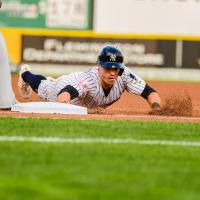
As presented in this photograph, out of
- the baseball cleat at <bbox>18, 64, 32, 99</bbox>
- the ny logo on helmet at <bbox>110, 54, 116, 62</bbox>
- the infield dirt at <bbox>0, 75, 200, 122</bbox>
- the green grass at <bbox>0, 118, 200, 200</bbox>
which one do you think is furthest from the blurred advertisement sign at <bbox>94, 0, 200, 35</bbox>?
the green grass at <bbox>0, 118, 200, 200</bbox>

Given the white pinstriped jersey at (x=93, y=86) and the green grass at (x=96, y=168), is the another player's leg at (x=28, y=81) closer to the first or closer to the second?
the white pinstriped jersey at (x=93, y=86)

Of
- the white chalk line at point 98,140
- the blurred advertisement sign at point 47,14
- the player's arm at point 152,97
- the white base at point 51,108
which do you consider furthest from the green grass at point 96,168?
the blurred advertisement sign at point 47,14

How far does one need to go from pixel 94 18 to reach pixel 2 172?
619 inches

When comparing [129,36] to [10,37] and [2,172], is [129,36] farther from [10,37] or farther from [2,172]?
[2,172]

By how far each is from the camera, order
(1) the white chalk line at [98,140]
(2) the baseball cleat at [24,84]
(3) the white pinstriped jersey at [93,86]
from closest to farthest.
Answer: (1) the white chalk line at [98,140] → (3) the white pinstriped jersey at [93,86] → (2) the baseball cleat at [24,84]

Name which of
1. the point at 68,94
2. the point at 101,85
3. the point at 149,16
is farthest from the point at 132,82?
the point at 149,16

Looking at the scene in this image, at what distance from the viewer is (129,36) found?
20.4 meters

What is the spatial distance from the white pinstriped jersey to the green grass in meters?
2.20

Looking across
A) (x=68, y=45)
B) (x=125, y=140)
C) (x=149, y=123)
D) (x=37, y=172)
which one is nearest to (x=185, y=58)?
(x=68, y=45)

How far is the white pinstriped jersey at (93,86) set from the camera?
30.7 ft

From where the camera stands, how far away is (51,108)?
29.0ft

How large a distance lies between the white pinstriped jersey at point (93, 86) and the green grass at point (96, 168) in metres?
2.20

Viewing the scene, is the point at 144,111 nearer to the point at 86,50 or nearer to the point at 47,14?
the point at 86,50

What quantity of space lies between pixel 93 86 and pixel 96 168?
429cm
